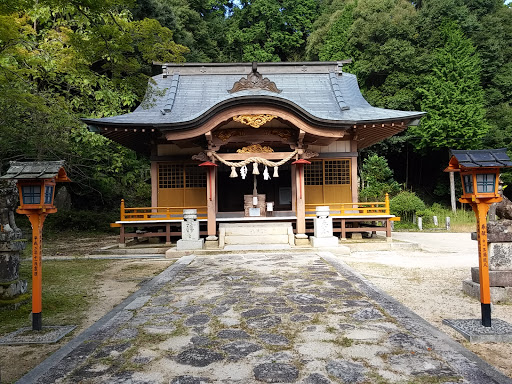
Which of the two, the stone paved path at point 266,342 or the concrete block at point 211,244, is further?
the concrete block at point 211,244

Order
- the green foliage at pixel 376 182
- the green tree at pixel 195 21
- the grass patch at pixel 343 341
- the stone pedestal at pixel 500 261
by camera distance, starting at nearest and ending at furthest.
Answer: the grass patch at pixel 343 341, the stone pedestal at pixel 500 261, the green tree at pixel 195 21, the green foliage at pixel 376 182

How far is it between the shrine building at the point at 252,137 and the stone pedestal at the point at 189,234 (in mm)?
778

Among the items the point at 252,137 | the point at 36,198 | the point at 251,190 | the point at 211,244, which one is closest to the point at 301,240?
the point at 211,244

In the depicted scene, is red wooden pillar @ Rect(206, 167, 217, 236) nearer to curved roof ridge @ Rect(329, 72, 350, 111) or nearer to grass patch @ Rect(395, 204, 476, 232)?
curved roof ridge @ Rect(329, 72, 350, 111)

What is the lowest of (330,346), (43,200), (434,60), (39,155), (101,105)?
(330,346)

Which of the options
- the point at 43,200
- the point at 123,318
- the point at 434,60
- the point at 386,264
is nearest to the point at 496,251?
the point at 386,264

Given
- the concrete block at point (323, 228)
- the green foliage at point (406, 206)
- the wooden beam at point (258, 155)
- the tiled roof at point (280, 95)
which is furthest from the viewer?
the green foliage at point (406, 206)

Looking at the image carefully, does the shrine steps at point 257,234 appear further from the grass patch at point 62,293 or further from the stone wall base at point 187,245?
the grass patch at point 62,293

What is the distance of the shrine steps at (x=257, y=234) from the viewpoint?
37.6 feet

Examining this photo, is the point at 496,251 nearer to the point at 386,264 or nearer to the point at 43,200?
the point at 386,264

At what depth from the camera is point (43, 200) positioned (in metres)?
4.33

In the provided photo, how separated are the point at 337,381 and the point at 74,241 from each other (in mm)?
13988

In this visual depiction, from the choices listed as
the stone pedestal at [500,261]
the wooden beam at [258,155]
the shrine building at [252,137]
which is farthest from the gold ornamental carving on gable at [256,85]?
the stone pedestal at [500,261]

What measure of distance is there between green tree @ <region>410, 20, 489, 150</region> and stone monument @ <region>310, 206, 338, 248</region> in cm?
1609
